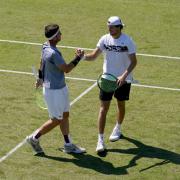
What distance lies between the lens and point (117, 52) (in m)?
11.4

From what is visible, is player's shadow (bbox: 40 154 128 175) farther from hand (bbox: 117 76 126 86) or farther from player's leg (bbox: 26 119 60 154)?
hand (bbox: 117 76 126 86)

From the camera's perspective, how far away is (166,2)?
23.8 meters

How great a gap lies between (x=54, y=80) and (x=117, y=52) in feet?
4.44

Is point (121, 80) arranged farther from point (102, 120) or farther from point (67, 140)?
point (67, 140)

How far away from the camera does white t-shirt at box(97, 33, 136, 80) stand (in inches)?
444

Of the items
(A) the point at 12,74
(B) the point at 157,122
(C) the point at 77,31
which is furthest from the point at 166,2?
(B) the point at 157,122

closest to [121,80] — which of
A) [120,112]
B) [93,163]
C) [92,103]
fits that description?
[120,112]

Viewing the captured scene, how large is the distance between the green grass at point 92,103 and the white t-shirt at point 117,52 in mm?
1513

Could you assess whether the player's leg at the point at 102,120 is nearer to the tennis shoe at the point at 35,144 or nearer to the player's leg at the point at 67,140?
the player's leg at the point at 67,140

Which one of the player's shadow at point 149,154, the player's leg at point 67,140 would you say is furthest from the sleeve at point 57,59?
the player's shadow at point 149,154

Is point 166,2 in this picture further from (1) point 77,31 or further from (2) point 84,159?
(2) point 84,159

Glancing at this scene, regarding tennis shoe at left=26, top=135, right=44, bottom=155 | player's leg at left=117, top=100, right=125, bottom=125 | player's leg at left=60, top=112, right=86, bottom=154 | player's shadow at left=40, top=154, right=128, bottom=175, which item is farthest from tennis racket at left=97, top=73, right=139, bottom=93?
tennis shoe at left=26, top=135, right=44, bottom=155

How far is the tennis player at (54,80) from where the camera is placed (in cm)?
1069

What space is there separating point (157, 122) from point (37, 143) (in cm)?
296
